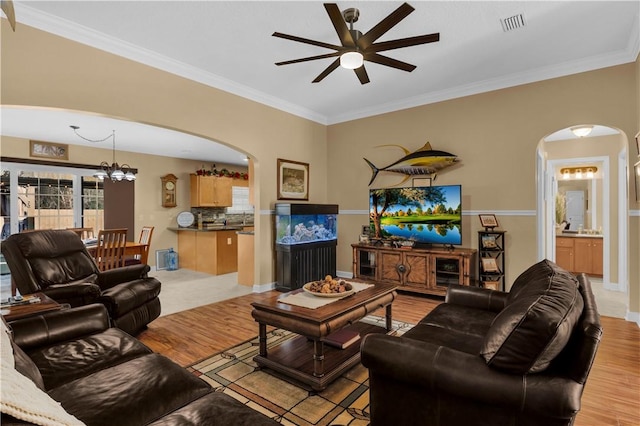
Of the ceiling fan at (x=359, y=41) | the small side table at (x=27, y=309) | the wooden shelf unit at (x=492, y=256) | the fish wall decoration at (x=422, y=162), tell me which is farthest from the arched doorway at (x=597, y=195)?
the small side table at (x=27, y=309)

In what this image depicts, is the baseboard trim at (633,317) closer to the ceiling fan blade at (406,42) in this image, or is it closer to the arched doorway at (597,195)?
the arched doorway at (597,195)

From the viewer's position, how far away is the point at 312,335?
6.98ft

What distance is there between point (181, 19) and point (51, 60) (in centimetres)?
122

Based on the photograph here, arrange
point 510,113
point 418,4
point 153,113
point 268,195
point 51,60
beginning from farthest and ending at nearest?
point 268,195 → point 510,113 → point 153,113 → point 51,60 → point 418,4

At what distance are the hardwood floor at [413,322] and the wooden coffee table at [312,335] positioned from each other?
2.37ft

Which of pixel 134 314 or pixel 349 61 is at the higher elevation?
pixel 349 61

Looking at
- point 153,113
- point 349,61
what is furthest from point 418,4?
point 153,113

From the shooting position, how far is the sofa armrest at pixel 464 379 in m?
1.24

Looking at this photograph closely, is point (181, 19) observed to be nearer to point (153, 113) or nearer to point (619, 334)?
point (153, 113)

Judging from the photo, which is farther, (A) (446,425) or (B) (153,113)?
(B) (153,113)

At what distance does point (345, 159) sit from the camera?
582 cm

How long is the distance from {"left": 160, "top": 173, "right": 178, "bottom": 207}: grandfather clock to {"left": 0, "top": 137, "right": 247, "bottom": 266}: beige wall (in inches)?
3.7

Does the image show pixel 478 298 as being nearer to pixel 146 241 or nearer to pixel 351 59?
pixel 351 59

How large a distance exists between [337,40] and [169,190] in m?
5.80
